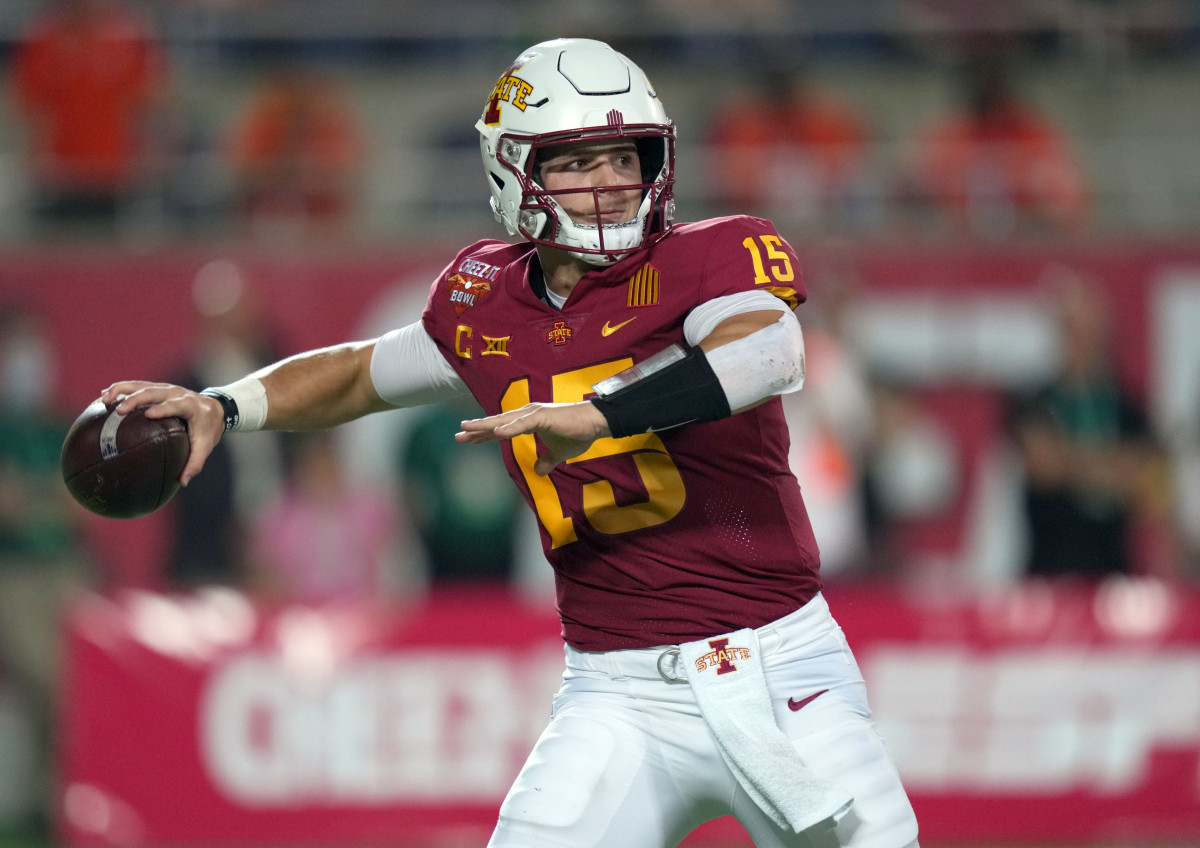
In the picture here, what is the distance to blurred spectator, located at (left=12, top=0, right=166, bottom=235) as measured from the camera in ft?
25.8

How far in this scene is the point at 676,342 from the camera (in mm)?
3168

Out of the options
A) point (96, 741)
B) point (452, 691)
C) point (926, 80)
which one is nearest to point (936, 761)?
point (452, 691)

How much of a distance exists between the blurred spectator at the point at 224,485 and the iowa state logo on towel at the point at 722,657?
414 cm

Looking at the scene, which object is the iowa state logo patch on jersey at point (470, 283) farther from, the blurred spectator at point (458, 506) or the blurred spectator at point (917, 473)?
the blurred spectator at point (917, 473)

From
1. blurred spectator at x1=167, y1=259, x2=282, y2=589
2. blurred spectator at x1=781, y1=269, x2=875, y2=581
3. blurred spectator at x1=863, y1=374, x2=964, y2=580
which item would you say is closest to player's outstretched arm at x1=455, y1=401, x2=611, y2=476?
blurred spectator at x1=781, y1=269, x2=875, y2=581

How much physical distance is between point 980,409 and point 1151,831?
2285 mm

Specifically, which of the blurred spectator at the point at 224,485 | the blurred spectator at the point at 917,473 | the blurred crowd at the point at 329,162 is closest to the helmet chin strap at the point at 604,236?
the blurred spectator at the point at 224,485

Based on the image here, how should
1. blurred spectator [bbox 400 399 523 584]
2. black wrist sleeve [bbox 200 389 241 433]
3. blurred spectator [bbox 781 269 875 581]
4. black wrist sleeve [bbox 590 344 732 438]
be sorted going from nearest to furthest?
black wrist sleeve [bbox 590 344 732 438]
black wrist sleeve [bbox 200 389 241 433]
blurred spectator [bbox 781 269 875 581]
blurred spectator [bbox 400 399 523 584]

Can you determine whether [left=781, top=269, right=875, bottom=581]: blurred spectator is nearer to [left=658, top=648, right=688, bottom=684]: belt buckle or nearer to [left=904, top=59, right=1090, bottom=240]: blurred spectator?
[left=904, top=59, right=1090, bottom=240]: blurred spectator

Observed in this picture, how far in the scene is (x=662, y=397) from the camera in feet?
9.32

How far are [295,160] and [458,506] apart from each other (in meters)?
2.15

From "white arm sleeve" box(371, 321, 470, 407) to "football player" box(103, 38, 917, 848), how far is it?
0.08 m

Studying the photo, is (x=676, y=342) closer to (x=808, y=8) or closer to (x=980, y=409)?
(x=980, y=409)

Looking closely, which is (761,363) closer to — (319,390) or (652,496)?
(652,496)
